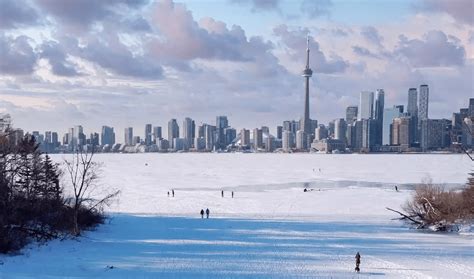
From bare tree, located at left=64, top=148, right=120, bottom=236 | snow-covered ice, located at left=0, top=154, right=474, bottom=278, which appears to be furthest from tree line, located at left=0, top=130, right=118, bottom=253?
snow-covered ice, located at left=0, top=154, right=474, bottom=278

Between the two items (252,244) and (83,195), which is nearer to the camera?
(252,244)

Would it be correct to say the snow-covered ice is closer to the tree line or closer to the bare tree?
the tree line

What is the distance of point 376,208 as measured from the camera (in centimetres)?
6138

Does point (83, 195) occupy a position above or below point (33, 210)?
below

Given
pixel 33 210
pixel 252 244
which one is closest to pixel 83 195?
pixel 33 210

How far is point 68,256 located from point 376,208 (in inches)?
1485

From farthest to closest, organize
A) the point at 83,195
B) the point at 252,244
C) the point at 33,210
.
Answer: the point at 83,195 → the point at 252,244 → the point at 33,210

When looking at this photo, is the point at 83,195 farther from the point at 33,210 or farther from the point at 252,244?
the point at 252,244

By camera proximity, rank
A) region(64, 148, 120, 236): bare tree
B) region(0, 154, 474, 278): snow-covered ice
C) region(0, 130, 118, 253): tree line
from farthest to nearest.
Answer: region(64, 148, 120, 236): bare tree < region(0, 130, 118, 253): tree line < region(0, 154, 474, 278): snow-covered ice

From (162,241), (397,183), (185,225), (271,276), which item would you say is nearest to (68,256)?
(162,241)

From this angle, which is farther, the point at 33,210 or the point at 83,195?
the point at 83,195

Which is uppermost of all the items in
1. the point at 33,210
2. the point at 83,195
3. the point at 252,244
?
the point at 33,210

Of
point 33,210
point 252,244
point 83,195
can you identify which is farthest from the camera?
point 83,195

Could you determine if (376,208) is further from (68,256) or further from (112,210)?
(68,256)
